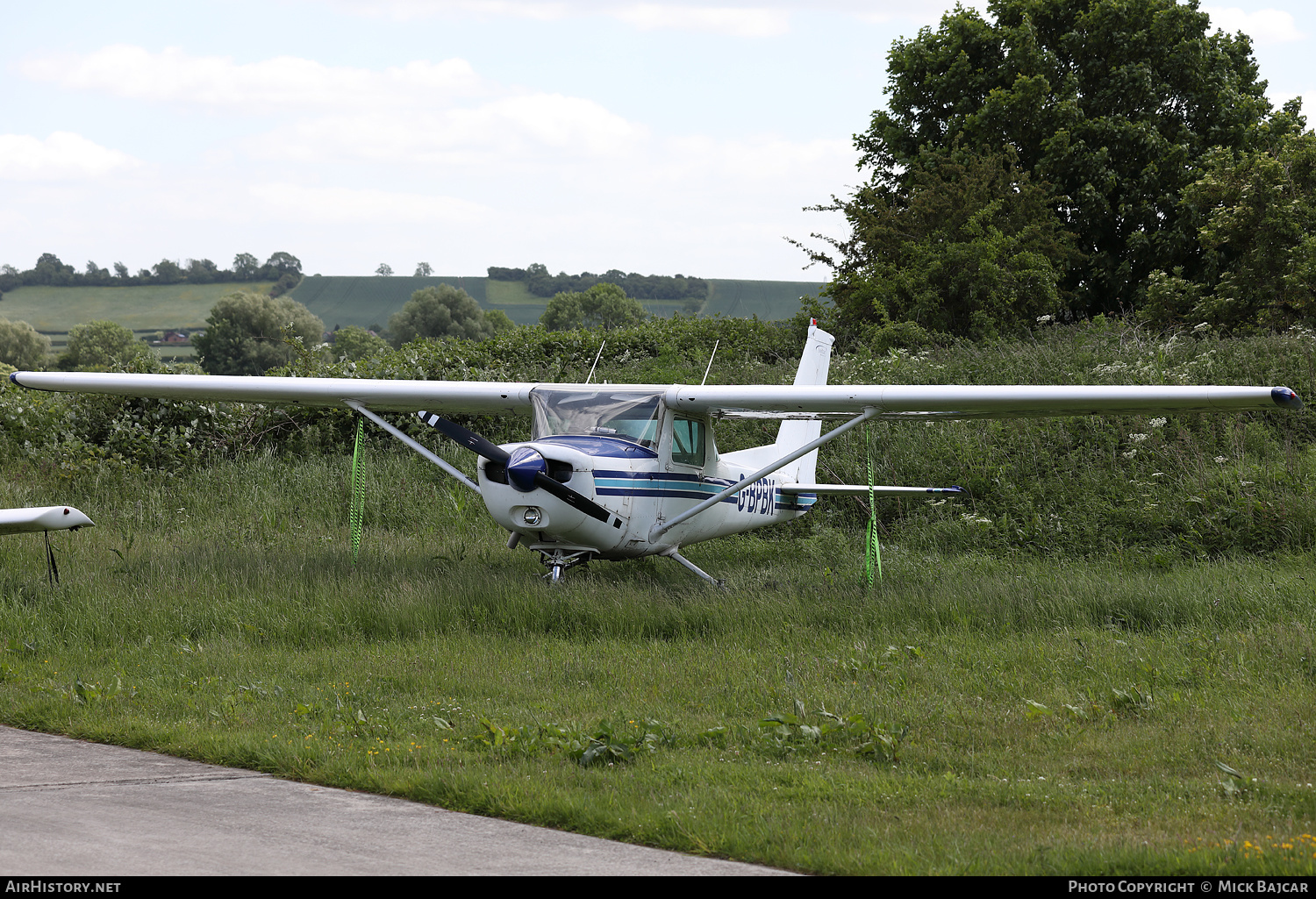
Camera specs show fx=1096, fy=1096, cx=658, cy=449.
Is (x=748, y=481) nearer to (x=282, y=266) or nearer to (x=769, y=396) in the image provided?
(x=769, y=396)

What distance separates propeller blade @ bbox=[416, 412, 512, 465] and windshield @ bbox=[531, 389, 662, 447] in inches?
36.1

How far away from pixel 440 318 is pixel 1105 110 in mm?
73190

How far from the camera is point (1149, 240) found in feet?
88.9

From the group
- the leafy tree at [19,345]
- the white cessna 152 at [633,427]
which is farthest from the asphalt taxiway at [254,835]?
the leafy tree at [19,345]

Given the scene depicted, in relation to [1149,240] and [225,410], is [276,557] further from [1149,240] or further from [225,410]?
[1149,240]

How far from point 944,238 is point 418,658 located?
18949 mm

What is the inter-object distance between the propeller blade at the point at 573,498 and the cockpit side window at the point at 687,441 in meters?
1.21

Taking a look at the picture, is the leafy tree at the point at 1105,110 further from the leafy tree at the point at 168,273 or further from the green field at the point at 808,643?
the leafy tree at the point at 168,273

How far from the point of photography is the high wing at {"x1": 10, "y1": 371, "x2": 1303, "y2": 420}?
9.85 meters

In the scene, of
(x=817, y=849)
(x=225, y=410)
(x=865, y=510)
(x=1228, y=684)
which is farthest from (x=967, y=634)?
(x=225, y=410)

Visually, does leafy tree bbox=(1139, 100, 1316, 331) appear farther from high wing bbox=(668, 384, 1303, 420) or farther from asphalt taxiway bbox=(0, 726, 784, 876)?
asphalt taxiway bbox=(0, 726, 784, 876)

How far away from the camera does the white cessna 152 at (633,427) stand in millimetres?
10008

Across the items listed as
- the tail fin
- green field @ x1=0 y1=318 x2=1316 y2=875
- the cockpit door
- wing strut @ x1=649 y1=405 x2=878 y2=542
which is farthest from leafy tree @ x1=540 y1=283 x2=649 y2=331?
wing strut @ x1=649 y1=405 x2=878 y2=542

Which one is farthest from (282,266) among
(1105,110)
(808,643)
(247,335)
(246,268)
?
(808,643)
